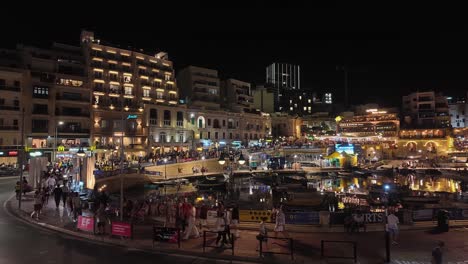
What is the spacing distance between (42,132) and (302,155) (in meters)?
58.6

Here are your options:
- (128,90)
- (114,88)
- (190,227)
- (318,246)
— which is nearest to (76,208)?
(190,227)

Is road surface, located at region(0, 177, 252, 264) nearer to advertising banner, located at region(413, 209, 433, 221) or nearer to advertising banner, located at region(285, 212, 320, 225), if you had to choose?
advertising banner, located at region(285, 212, 320, 225)

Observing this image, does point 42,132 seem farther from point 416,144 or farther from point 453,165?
point 416,144

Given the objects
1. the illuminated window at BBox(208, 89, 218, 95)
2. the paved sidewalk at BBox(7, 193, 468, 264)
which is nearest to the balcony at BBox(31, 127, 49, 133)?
the illuminated window at BBox(208, 89, 218, 95)

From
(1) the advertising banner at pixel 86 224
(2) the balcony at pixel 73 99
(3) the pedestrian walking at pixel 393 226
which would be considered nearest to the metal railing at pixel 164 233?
(1) the advertising banner at pixel 86 224

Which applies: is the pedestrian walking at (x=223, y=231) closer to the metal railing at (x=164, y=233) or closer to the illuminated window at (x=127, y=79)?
the metal railing at (x=164, y=233)

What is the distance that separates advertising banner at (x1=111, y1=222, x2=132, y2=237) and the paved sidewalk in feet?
1.03

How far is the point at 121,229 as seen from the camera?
1647 cm

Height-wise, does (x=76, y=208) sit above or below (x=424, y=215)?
above

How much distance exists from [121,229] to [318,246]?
10.3 meters

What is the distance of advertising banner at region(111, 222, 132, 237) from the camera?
1633 cm

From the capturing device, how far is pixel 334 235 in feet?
58.5

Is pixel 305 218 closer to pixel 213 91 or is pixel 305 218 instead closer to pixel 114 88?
pixel 114 88

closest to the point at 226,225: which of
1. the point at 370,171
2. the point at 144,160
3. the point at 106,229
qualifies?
the point at 106,229
